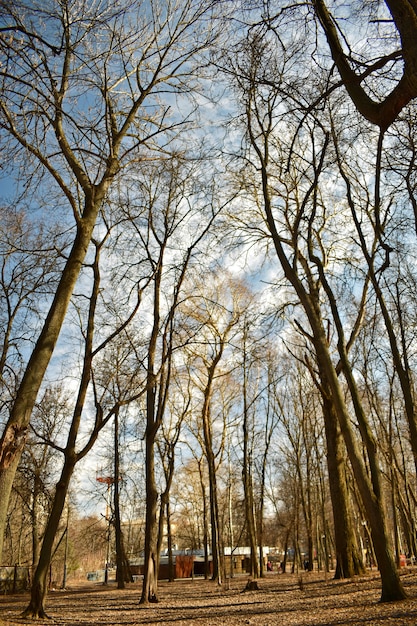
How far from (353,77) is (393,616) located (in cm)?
587

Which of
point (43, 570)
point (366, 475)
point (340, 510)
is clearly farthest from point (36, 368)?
point (340, 510)

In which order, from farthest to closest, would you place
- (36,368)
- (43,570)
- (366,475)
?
1. (43,570)
2. (366,475)
3. (36,368)

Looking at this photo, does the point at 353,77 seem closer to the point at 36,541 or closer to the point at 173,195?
the point at 173,195

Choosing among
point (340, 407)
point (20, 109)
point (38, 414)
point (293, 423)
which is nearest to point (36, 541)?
point (38, 414)

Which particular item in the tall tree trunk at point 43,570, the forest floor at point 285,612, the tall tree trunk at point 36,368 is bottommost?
the forest floor at point 285,612

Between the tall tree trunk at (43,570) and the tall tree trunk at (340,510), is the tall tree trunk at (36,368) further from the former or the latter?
the tall tree trunk at (340,510)

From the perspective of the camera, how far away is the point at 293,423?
2583cm

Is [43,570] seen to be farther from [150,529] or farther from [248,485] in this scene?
[248,485]

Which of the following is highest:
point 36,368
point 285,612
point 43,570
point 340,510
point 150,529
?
point 36,368

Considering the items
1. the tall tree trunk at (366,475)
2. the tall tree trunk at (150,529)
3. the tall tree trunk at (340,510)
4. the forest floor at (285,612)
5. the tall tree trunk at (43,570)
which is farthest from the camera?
the tall tree trunk at (340,510)

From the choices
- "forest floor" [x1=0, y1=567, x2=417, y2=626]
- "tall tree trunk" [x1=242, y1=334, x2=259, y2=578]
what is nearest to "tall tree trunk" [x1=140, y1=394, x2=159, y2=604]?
"forest floor" [x1=0, y1=567, x2=417, y2=626]

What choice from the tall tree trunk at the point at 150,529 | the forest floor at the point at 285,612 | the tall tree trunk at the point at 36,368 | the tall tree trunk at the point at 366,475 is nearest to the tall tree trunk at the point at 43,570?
the forest floor at the point at 285,612

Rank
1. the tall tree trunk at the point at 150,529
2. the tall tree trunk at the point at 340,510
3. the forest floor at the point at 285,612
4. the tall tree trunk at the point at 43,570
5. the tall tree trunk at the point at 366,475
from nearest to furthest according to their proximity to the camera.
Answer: the forest floor at the point at 285,612 < the tall tree trunk at the point at 366,475 < the tall tree trunk at the point at 43,570 < the tall tree trunk at the point at 150,529 < the tall tree trunk at the point at 340,510

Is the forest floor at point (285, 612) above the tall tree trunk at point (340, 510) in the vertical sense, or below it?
below
